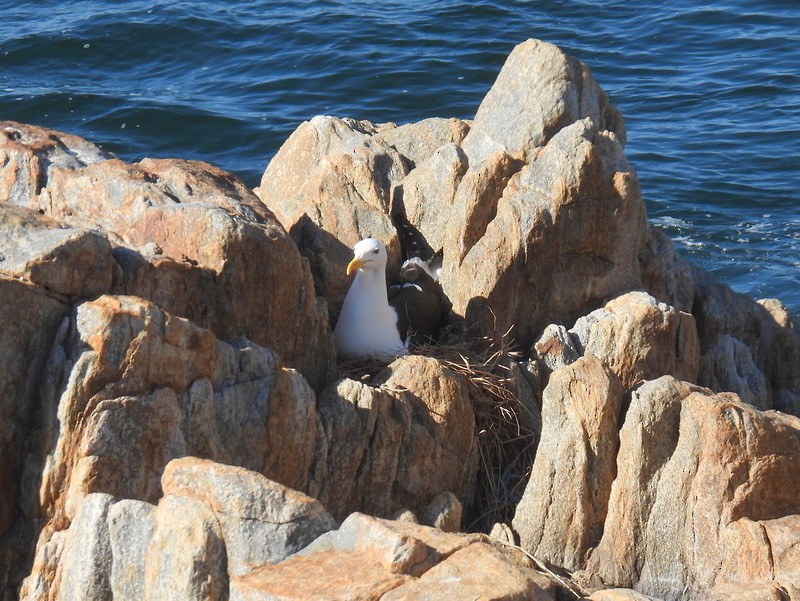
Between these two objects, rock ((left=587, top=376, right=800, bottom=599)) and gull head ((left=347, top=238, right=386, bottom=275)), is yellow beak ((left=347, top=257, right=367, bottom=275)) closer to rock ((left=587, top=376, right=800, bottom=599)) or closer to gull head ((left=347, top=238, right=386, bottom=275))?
gull head ((left=347, top=238, right=386, bottom=275))

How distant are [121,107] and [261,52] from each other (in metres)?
2.66

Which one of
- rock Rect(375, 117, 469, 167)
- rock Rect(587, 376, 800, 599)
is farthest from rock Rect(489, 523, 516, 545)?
rock Rect(375, 117, 469, 167)

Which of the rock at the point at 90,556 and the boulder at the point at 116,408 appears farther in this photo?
the boulder at the point at 116,408

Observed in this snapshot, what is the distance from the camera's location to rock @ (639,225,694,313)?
809 cm

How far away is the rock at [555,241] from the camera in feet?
24.4

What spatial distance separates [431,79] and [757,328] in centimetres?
815

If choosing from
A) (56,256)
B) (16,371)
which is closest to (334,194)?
(56,256)

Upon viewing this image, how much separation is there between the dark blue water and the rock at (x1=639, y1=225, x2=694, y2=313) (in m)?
4.65

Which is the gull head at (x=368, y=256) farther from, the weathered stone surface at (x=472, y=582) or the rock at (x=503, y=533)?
the weathered stone surface at (x=472, y=582)

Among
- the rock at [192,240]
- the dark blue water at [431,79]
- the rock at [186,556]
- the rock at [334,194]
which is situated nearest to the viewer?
the rock at [186,556]

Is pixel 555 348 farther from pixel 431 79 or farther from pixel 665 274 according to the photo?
pixel 431 79

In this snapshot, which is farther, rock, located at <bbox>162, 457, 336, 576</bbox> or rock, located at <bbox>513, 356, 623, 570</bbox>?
rock, located at <bbox>513, 356, 623, 570</bbox>

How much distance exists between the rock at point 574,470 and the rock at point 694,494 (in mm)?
83

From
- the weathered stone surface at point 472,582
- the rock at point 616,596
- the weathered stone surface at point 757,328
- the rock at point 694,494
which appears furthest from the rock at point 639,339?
the weathered stone surface at point 472,582
